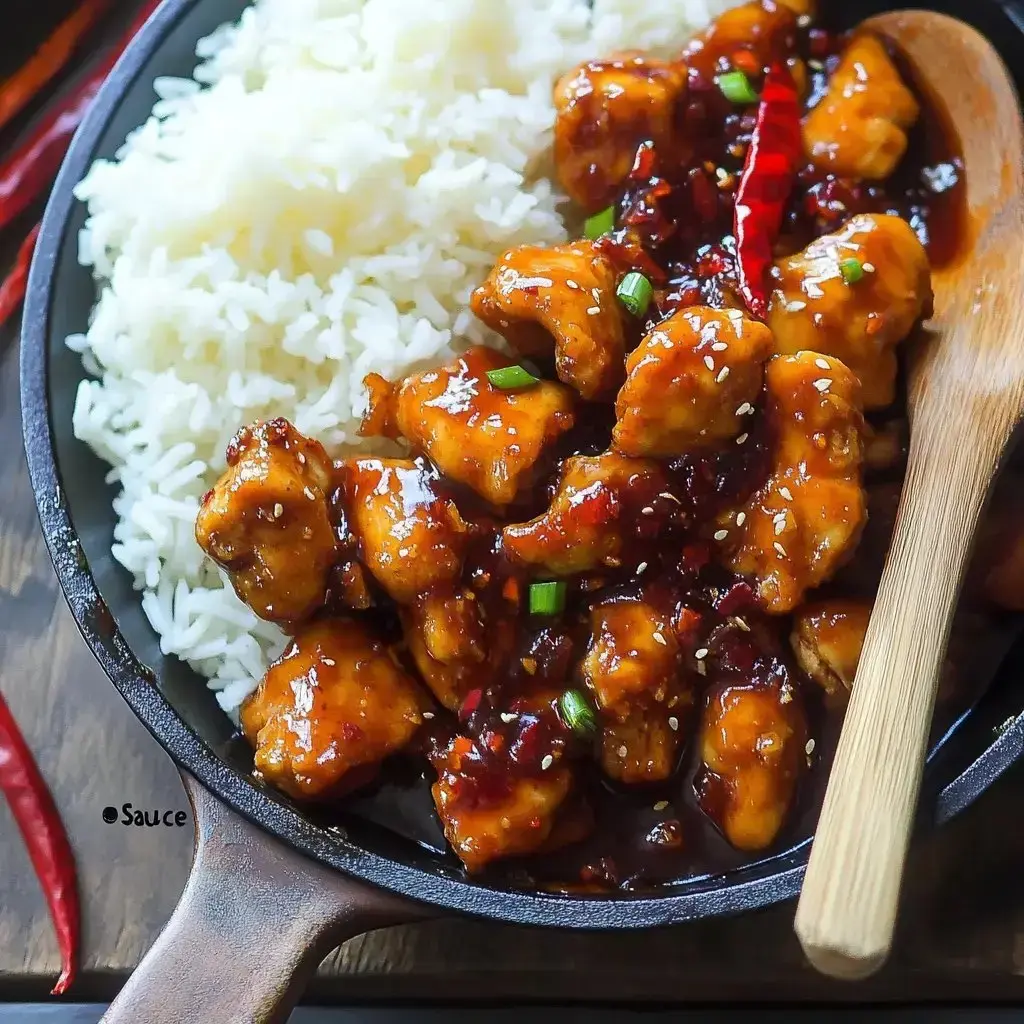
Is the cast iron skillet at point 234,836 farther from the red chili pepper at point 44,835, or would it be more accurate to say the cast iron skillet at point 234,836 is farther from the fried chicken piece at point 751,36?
the fried chicken piece at point 751,36

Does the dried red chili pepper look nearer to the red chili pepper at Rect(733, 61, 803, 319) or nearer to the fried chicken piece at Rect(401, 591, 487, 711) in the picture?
the red chili pepper at Rect(733, 61, 803, 319)

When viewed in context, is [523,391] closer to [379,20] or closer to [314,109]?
[314,109]

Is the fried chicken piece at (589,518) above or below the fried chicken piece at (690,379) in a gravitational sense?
below

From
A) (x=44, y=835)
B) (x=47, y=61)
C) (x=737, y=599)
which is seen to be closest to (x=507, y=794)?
(x=737, y=599)

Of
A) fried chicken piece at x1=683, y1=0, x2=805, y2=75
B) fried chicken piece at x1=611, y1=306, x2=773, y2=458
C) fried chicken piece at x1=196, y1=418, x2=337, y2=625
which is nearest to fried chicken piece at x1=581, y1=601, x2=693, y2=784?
fried chicken piece at x1=611, y1=306, x2=773, y2=458

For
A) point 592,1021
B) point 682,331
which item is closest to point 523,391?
point 682,331

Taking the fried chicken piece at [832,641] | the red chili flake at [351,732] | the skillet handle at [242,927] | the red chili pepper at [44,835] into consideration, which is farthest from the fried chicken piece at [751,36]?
the red chili pepper at [44,835]

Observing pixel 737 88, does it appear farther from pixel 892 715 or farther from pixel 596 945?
pixel 596 945
